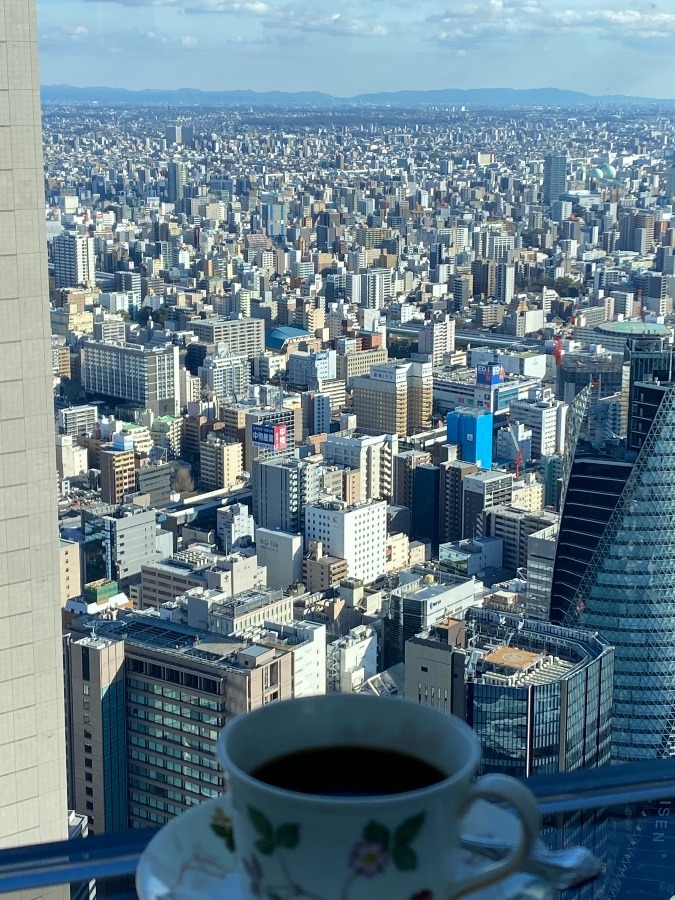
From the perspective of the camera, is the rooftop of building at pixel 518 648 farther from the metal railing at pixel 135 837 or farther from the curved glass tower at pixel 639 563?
the metal railing at pixel 135 837

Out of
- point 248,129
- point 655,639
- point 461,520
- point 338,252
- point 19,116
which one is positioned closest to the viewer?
point 19,116

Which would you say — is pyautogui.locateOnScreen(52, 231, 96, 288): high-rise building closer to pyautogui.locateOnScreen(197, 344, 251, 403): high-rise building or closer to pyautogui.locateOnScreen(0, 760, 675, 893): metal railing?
pyautogui.locateOnScreen(197, 344, 251, 403): high-rise building

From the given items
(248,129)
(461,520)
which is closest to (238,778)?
(461,520)

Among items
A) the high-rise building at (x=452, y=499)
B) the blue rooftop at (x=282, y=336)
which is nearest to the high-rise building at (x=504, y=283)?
the blue rooftop at (x=282, y=336)

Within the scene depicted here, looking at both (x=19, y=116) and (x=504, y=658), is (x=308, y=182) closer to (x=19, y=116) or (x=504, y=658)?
(x=504, y=658)

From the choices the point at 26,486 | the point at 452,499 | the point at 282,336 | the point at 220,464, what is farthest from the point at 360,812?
the point at 282,336
